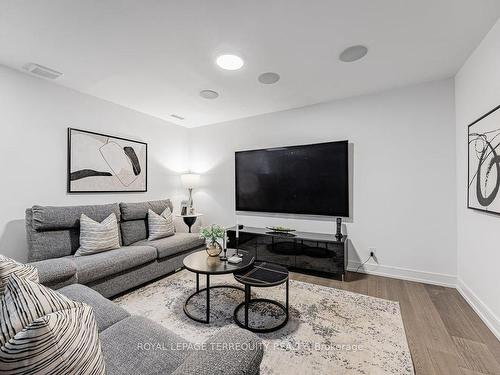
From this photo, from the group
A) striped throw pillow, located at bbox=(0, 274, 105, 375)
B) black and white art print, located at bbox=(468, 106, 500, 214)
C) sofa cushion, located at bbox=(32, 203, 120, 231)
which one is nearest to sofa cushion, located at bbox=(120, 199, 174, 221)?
sofa cushion, located at bbox=(32, 203, 120, 231)

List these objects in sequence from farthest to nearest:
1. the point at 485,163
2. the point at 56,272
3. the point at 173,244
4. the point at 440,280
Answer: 1. the point at 173,244
2. the point at 440,280
3. the point at 485,163
4. the point at 56,272

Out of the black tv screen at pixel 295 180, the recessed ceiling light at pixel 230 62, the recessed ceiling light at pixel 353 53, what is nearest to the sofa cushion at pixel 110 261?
the black tv screen at pixel 295 180

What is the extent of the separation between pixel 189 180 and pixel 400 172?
3403mm

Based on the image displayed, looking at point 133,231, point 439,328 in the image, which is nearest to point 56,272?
point 133,231

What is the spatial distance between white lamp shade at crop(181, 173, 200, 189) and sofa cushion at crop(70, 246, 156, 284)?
171 cm

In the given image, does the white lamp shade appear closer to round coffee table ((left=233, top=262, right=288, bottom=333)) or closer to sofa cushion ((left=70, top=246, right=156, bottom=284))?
sofa cushion ((left=70, top=246, right=156, bottom=284))

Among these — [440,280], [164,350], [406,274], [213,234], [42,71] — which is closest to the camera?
[164,350]

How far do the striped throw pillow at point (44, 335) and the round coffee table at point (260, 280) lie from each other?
1308 millimetres

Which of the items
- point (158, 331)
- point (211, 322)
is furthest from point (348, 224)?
point (158, 331)

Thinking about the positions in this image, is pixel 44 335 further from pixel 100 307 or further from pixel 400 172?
pixel 400 172

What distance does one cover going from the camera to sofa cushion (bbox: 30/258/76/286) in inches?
73.1

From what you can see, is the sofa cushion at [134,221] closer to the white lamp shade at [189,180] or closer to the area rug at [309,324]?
the area rug at [309,324]

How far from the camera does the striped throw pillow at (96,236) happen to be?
2.54m

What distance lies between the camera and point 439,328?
193cm
